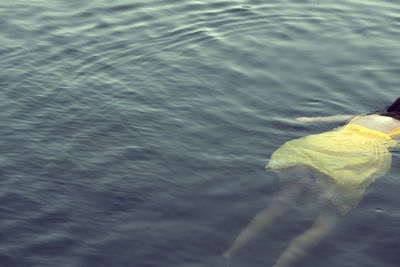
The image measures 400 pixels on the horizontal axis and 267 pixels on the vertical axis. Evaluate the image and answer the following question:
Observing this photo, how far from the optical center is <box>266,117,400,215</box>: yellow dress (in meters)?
7.63

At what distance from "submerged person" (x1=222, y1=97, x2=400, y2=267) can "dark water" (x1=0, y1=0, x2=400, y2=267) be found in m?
0.20

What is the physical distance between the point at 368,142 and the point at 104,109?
14.0 feet

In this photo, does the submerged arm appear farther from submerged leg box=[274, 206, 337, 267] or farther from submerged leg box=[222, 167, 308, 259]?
submerged leg box=[274, 206, 337, 267]

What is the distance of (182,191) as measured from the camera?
26.2ft

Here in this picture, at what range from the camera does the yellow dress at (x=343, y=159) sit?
763 cm

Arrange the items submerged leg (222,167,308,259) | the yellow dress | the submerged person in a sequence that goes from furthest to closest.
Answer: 1. the yellow dress
2. the submerged person
3. submerged leg (222,167,308,259)


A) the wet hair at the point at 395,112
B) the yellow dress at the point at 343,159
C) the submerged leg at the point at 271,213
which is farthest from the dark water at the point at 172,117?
the wet hair at the point at 395,112

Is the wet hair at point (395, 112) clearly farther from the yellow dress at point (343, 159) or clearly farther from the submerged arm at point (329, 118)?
the submerged arm at point (329, 118)

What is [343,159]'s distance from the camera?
25.9 feet

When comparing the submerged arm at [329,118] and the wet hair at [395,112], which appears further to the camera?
the submerged arm at [329,118]

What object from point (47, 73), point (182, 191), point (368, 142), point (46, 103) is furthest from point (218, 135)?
point (47, 73)

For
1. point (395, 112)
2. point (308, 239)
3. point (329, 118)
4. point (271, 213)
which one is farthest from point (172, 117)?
point (308, 239)

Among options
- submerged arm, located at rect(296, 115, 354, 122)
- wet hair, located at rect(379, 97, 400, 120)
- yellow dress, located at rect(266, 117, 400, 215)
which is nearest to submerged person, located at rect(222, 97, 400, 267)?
yellow dress, located at rect(266, 117, 400, 215)

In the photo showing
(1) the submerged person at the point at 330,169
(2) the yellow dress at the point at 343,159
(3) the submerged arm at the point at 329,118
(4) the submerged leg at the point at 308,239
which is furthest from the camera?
(3) the submerged arm at the point at 329,118
